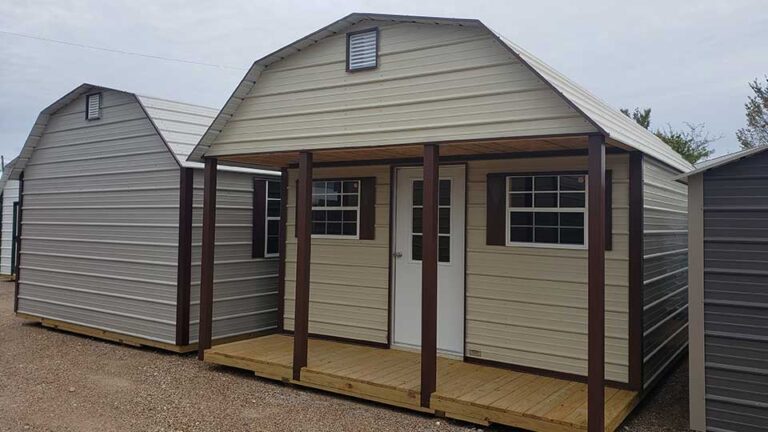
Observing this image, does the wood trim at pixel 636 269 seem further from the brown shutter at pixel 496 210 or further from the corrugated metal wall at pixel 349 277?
the corrugated metal wall at pixel 349 277

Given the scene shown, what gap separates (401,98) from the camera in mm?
4840

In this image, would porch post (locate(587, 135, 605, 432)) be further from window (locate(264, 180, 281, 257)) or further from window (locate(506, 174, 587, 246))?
window (locate(264, 180, 281, 257))

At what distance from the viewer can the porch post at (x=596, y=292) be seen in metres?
3.74

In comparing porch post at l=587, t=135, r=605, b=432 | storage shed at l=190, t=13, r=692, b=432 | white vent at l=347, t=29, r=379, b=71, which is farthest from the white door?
porch post at l=587, t=135, r=605, b=432

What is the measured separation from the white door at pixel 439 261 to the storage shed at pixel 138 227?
219 centimetres

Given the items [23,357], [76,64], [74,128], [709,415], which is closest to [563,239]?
[709,415]

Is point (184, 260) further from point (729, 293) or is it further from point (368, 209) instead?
point (729, 293)

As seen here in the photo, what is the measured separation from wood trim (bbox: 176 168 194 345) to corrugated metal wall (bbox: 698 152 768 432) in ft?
17.3

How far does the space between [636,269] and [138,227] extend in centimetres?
572

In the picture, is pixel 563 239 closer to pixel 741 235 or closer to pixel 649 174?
pixel 649 174

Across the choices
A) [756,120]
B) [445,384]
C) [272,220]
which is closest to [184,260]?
[272,220]

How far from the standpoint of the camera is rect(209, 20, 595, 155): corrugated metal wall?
4.21 m

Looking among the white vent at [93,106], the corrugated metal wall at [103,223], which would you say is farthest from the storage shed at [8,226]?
the white vent at [93,106]

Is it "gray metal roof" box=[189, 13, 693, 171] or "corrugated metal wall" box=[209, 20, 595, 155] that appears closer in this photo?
"gray metal roof" box=[189, 13, 693, 171]
